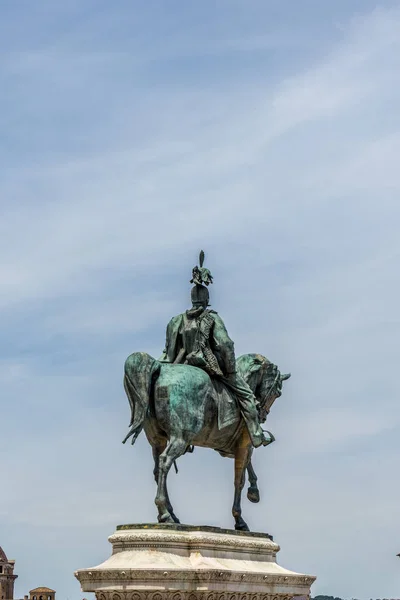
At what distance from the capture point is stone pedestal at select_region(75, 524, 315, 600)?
64.7 ft

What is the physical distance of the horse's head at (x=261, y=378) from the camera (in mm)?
23406

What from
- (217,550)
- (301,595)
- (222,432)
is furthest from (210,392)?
(301,595)

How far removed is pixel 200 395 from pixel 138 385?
3.61 feet

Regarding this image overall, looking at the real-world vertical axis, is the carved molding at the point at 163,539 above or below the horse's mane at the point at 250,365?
below

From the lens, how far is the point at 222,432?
22.3 m

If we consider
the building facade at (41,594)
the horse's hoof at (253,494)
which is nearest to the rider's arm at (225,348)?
the horse's hoof at (253,494)

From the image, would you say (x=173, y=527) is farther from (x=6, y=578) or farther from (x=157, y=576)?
(x=6, y=578)

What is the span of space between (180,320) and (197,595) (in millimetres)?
4970

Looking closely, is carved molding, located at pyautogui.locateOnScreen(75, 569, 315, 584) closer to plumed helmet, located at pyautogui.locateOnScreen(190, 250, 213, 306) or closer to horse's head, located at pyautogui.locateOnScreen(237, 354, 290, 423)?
horse's head, located at pyautogui.locateOnScreen(237, 354, 290, 423)

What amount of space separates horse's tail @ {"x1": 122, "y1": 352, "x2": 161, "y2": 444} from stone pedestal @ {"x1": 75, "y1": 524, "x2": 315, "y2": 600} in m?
1.68

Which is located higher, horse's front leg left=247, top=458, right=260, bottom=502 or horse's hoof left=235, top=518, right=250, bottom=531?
horse's front leg left=247, top=458, right=260, bottom=502

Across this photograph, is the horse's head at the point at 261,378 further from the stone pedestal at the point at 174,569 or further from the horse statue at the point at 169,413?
the stone pedestal at the point at 174,569

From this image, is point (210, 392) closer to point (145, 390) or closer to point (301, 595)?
point (145, 390)

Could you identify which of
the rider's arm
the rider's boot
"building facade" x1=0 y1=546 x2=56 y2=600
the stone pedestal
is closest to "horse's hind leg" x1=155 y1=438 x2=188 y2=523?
the stone pedestal
